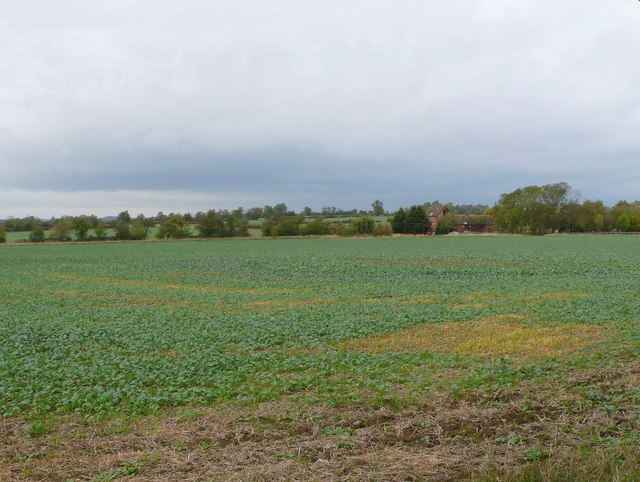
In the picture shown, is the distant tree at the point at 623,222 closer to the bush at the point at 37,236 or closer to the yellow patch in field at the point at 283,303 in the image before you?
the yellow patch in field at the point at 283,303

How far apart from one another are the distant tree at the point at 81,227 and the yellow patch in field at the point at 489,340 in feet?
380

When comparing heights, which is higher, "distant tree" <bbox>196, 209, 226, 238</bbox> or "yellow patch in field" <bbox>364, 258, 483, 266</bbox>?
"distant tree" <bbox>196, 209, 226, 238</bbox>

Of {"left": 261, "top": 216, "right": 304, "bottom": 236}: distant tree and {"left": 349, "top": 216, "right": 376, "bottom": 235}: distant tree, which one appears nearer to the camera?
{"left": 261, "top": 216, "right": 304, "bottom": 236}: distant tree

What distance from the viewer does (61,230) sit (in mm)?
116188

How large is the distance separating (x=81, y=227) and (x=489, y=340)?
402ft

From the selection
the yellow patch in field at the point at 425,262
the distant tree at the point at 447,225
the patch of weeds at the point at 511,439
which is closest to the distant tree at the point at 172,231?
the distant tree at the point at 447,225

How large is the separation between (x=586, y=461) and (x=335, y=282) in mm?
26034

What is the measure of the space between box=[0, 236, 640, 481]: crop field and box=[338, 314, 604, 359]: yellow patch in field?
0.08 metres

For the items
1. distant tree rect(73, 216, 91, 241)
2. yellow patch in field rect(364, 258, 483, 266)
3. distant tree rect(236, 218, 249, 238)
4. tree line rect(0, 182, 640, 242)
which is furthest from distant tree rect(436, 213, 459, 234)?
yellow patch in field rect(364, 258, 483, 266)

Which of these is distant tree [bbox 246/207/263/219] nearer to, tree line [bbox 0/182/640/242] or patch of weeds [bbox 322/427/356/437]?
tree line [bbox 0/182/640/242]

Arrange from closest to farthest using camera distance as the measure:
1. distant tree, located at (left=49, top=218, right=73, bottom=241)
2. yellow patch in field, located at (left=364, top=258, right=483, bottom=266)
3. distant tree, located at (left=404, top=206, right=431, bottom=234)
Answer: yellow patch in field, located at (left=364, top=258, right=483, bottom=266)
distant tree, located at (left=49, top=218, right=73, bottom=241)
distant tree, located at (left=404, top=206, right=431, bottom=234)

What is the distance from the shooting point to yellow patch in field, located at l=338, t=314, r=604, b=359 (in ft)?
39.3

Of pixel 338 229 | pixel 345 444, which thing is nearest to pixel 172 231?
pixel 338 229

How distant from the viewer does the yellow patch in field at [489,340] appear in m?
12.0
